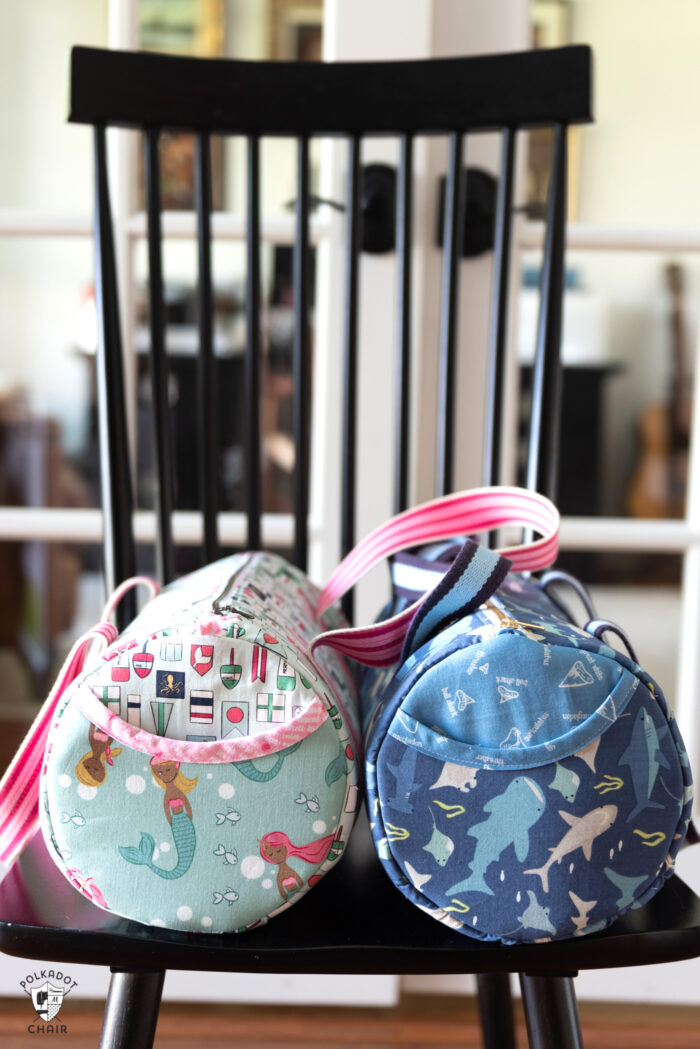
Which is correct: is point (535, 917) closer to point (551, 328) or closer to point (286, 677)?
point (286, 677)

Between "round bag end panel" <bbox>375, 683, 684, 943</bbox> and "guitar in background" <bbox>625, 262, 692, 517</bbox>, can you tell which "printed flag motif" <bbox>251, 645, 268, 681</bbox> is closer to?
"round bag end panel" <bbox>375, 683, 684, 943</bbox>

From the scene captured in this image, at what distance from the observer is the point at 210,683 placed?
355 millimetres

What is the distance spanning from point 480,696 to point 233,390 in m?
2.45

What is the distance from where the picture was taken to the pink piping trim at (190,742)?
1.14ft

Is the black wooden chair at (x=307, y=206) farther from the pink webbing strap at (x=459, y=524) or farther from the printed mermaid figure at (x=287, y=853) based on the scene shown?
the printed mermaid figure at (x=287, y=853)

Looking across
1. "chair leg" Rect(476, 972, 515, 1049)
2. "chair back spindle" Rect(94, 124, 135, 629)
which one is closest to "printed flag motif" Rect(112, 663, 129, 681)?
"chair back spindle" Rect(94, 124, 135, 629)

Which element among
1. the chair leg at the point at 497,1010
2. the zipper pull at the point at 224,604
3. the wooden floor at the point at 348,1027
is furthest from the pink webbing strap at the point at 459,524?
the wooden floor at the point at 348,1027

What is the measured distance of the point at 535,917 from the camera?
0.35 meters

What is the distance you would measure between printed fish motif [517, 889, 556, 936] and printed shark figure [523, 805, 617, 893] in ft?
0.03

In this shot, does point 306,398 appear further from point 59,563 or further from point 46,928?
point 59,563

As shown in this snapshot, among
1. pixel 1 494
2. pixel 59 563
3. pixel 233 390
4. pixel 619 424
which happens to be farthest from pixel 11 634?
pixel 619 424

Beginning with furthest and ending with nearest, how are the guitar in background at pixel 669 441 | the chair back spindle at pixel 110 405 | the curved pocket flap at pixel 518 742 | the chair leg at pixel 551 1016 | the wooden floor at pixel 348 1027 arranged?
the guitar in background at pixel 669 441
the wooden floor at pixel 348 1027
the chair back spindle at pixel 110 405
the chair leg at pixel 551 1016
the curved pocket flap at pixel 518 742

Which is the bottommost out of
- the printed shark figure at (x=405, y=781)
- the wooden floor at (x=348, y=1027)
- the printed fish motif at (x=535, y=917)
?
the wooden floor at (x=348, y=1027)

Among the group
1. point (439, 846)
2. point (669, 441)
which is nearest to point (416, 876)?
point (439, 846)
